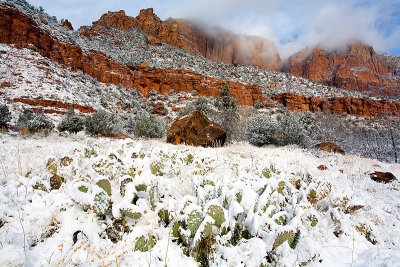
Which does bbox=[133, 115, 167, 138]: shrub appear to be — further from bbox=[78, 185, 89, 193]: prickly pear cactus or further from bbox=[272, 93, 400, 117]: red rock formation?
bbox=[272, 93, 400, 117]: red rock formation

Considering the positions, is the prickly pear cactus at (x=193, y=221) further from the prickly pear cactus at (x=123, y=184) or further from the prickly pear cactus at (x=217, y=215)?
the prickly pear cactus at (x=123, y=184)

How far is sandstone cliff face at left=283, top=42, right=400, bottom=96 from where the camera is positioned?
11732 centimetres

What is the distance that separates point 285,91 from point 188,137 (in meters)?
49.4

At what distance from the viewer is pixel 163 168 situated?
5047 mm

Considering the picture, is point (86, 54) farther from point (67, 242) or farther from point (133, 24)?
point (67, 242)

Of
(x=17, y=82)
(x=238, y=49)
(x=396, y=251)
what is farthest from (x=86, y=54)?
(x=238, y=49)

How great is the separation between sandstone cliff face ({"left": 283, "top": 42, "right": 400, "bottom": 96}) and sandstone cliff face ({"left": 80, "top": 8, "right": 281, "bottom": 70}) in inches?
527

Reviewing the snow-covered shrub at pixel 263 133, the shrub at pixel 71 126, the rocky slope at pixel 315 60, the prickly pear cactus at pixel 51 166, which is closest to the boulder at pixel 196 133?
the snow-covered shrub at pixel 263 133

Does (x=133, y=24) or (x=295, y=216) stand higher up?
(x=133, y=24)

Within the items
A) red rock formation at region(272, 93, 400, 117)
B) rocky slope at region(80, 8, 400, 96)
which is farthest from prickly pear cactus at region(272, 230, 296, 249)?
rocky slope at region(80, 8, 400, 96)

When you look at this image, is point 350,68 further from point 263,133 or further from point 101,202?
point 101,202

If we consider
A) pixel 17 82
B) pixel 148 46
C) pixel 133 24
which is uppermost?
pixel 133 24

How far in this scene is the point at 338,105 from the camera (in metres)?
57.3

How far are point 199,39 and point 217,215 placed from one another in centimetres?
11721
